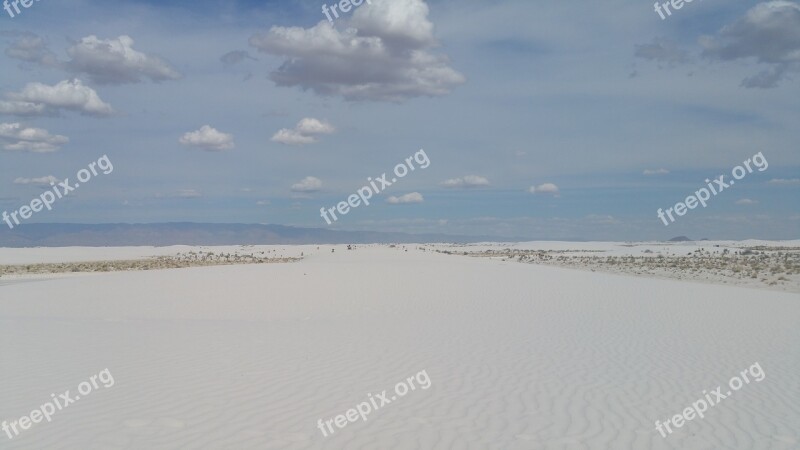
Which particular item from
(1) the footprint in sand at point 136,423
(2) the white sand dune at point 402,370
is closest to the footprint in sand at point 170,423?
(2) the white sand dune at point 402,370

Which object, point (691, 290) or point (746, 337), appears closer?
point (746, 337)

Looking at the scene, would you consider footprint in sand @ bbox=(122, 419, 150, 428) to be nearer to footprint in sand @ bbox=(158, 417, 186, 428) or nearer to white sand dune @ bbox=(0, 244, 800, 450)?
white sand dune @ bbox=(0, 244, 800, 450)

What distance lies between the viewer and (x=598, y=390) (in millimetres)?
8688

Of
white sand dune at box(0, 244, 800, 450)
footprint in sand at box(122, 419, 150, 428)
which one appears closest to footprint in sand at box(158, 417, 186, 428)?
white sand dune at box(0, 244, 800, 450)

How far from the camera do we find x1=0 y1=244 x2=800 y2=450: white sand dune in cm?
675

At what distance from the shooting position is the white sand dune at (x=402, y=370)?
6.75 m

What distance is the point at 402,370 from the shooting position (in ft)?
32.3

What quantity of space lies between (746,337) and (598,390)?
6823 mm

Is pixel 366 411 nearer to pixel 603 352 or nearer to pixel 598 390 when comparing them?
pixel 598 390

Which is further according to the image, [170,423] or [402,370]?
[402,370]

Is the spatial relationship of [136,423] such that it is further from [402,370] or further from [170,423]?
[402,370]

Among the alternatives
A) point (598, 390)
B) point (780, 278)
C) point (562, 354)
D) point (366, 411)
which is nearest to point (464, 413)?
point (366, 411)

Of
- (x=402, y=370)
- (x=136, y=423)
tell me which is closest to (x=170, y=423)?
(x=136, y=423)

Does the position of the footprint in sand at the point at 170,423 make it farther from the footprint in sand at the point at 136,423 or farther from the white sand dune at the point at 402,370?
the footprint in sand at the point at 136,423
